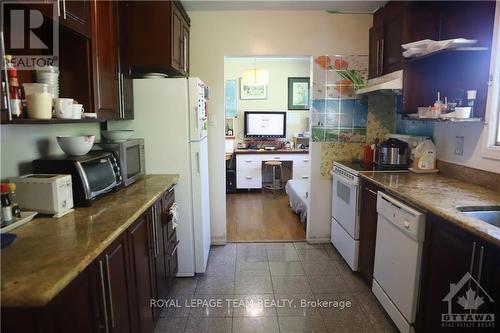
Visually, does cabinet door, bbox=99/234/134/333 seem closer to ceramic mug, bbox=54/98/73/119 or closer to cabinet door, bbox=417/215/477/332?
ceramic mug, bbox=54/98/73/119

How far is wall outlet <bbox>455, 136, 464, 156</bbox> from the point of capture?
7.42 feet

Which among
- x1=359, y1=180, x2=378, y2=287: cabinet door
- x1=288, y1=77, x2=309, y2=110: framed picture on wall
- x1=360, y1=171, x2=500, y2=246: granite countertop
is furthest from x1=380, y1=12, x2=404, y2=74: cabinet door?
x1=288, y1=77, x2=309, y2=110: framed picture on wall

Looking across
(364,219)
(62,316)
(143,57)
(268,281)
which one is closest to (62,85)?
(143,57)

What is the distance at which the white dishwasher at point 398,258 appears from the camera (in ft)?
5.66

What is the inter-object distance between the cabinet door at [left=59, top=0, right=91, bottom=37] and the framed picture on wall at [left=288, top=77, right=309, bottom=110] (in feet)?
14.9

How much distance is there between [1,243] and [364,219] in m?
2.32

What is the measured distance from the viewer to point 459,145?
2293 millimetres

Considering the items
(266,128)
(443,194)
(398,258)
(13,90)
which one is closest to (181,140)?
(13,90)

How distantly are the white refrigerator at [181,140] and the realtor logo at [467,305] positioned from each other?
1.84 metres

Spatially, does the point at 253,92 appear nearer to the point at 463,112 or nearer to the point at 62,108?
the point at 463,112

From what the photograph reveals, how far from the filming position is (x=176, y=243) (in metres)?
2.51

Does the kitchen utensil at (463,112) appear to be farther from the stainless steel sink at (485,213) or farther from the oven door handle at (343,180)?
the oven door handle at (343,180)

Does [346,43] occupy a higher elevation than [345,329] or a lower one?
higher

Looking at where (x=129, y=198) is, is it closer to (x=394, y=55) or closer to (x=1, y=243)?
(x=1, y=243)
